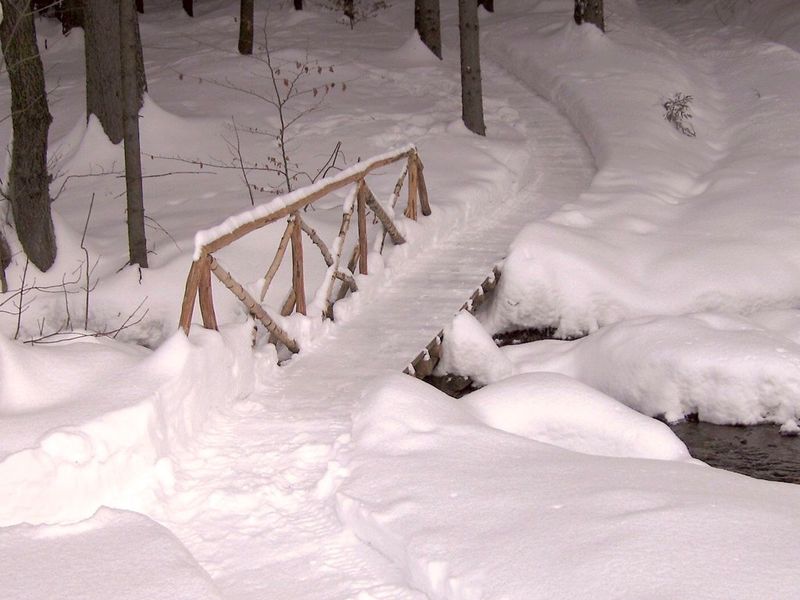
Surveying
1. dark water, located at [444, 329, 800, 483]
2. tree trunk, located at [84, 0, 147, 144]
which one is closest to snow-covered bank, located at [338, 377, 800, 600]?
dark water, located at [444, 329, 800, 483]

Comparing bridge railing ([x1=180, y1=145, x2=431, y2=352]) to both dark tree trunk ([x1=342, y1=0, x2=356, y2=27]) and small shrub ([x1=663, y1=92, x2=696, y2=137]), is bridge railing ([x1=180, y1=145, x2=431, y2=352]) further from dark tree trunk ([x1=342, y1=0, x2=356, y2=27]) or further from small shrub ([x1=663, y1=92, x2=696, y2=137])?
dark tree trunk ([x1=342, y1=0, x2=356, y2=27])

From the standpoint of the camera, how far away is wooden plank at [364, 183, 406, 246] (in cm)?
830

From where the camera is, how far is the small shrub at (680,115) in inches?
558

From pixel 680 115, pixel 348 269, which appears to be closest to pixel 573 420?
pixel 348 269

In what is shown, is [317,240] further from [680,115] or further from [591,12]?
[591,12]

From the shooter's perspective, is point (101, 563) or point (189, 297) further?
point (189, 297)

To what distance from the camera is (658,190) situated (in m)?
11.2

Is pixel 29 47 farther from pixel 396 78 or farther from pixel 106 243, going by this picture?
pixel 396 78

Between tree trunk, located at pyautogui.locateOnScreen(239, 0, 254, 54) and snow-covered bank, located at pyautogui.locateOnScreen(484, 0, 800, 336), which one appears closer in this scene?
snow-covered bank, located at pyautogui.locateOnScreen(484, 0, 800, 336)

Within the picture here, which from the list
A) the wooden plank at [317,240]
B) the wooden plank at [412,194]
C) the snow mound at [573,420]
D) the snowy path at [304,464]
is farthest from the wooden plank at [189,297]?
the wooden plank at [412,194]

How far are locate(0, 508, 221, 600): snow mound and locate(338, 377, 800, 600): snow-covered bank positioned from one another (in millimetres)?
861

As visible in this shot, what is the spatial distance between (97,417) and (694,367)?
14.6 ft

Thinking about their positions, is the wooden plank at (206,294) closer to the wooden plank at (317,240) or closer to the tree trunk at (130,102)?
the wooden plank at (317,240)

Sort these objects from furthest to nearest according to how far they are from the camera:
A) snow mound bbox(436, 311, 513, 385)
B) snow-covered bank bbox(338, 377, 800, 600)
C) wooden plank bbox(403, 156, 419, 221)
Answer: wooden plank bbox(403, 156, 419, 221) < snow mound bbox(436, 311, 513, 385) < snow-covered bank bbox(338, 377, 800, 600)
